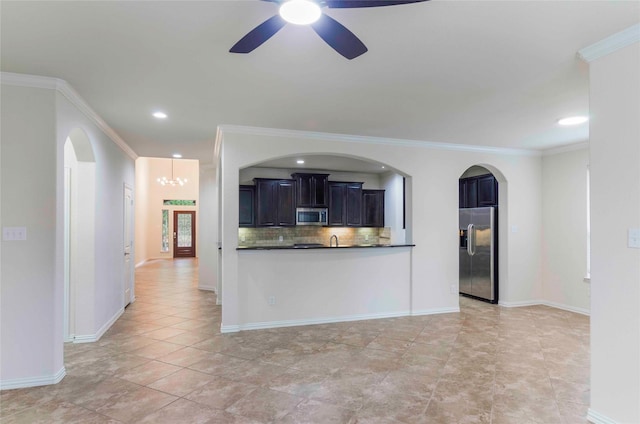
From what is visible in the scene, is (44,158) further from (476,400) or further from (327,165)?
(327,165)

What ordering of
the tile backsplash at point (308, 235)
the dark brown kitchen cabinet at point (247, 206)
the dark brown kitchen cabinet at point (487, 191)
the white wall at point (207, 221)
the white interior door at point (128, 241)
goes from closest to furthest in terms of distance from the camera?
the white interior door at point (128, 241) → the dark brown kitchen cabinet at point (487, 191) → the dark brown kitchen cabinet at point (247, 206) → the white wall at point (207, 221) → the tile backsplash at point (308, 235)

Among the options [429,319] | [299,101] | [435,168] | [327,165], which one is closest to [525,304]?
[429,319]

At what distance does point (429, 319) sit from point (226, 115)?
383 cm

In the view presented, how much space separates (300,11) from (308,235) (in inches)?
255

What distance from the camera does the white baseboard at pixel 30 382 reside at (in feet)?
9.47

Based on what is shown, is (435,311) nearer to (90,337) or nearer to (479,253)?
(479,253)

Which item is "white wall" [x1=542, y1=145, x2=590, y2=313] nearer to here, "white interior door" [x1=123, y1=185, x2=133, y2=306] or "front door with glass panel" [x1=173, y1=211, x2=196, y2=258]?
"white interior door" [x1=123, y1=185, x2=133, y2=306]

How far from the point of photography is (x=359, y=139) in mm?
4980

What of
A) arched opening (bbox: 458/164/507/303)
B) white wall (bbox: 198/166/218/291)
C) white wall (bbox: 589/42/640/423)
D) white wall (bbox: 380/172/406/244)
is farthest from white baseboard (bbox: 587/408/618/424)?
white wall (bbox: 198/166/218/291)

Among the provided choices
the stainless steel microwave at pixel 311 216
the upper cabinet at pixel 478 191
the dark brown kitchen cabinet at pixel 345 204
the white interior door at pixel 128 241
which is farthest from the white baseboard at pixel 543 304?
the white interior door at pixel 128 241

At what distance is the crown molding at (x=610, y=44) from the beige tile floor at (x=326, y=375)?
2512mm

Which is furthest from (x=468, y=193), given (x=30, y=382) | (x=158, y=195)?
(x=158, y=195)

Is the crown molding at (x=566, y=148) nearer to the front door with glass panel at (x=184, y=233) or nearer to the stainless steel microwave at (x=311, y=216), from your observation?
the stainless steel microwave at (x=311, y=216)

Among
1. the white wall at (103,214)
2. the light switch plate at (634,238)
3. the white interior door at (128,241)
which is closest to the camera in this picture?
the light switch plate at (634,238)
